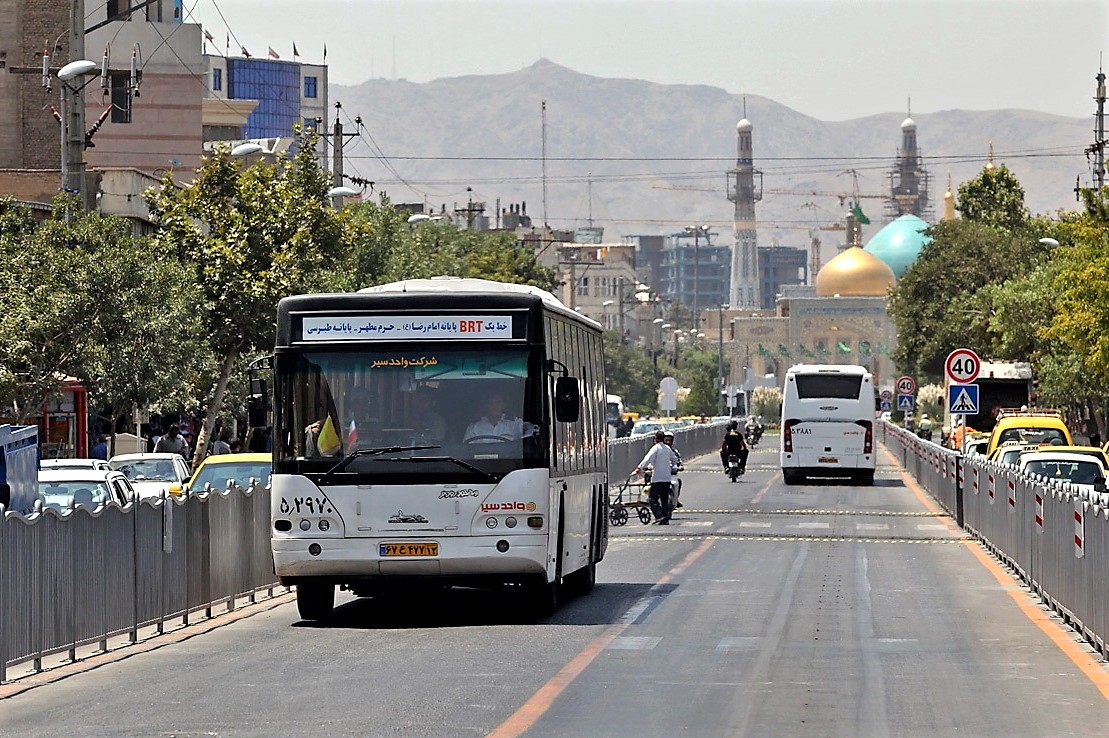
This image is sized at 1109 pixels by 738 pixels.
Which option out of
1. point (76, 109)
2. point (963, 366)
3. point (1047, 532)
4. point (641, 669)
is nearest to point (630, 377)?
point (963, 366)

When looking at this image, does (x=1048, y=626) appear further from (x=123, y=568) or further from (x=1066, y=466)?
(x=1066, y=466)

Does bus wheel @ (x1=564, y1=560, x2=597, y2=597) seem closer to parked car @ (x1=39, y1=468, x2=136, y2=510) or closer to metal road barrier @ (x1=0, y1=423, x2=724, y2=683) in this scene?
metal road barrier @ (x1=0, y1=423, x2=724, y2=683)

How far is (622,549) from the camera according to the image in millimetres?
27500

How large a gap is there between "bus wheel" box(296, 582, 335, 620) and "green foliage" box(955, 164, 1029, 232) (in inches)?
2684

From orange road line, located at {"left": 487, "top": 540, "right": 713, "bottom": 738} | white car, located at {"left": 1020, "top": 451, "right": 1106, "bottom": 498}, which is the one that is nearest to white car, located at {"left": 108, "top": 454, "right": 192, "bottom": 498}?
white car, located at {"left": 1020, "top": 451, "right": 1106, "bottom": 498}

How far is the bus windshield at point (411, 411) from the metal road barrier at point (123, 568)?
1446mm

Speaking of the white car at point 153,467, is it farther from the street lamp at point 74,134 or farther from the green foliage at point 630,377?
the green foliage at point 630,377

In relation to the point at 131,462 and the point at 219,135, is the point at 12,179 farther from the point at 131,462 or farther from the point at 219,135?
the point at 219,135

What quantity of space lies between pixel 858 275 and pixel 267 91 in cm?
6126

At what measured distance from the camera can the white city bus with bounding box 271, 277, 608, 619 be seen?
16.7 m

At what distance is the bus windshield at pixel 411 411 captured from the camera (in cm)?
1670

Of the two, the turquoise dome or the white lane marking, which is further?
the turquoise dome

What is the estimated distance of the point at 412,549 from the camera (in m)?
16.7

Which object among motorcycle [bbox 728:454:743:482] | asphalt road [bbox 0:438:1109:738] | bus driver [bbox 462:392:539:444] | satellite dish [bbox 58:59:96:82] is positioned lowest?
asphalt road [bbox 0:438:1109:738]
